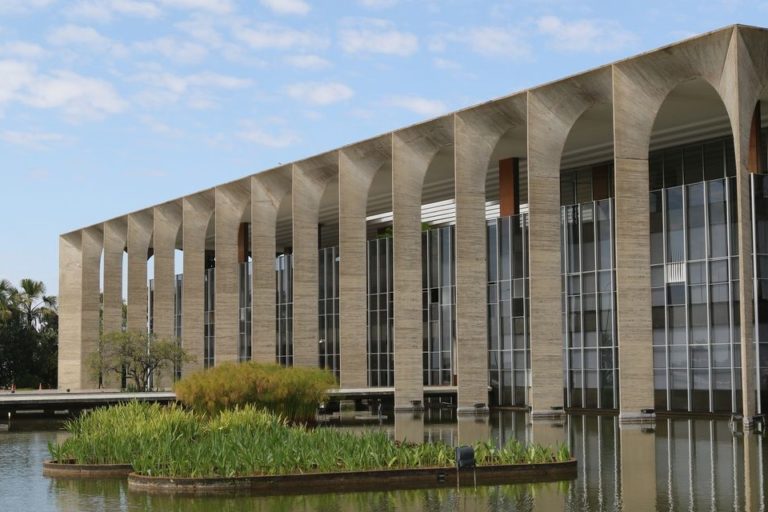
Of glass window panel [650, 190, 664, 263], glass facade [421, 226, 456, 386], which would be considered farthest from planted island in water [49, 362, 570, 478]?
glass facade [421, 226, 456, 386]

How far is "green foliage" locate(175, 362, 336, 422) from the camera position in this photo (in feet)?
100

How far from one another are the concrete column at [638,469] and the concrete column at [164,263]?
37345 mm

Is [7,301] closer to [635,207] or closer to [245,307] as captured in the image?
[245,307]

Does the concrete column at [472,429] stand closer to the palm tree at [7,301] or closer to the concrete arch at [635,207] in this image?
the concrete arch at [635,207]

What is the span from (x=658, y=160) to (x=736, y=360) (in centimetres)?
1131

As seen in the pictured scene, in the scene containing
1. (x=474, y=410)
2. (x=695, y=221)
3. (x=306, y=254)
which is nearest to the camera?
(x=695, y=221)

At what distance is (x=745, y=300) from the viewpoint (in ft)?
96.8

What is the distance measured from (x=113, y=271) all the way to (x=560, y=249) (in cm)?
3639

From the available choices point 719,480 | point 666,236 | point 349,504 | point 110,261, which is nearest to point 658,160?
point 666,236

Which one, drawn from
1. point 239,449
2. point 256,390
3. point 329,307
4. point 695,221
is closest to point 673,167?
point 695,221

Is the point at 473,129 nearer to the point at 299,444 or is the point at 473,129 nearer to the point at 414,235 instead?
the point at 414,235

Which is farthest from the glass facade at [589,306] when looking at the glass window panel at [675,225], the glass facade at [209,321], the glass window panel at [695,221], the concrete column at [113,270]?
the concrete column at [113,270]

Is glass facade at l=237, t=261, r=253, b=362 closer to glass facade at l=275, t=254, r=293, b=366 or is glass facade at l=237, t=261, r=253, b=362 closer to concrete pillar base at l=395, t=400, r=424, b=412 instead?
glass facade at l=275, t=254, r=293, b=366

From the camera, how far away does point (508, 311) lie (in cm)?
4419
